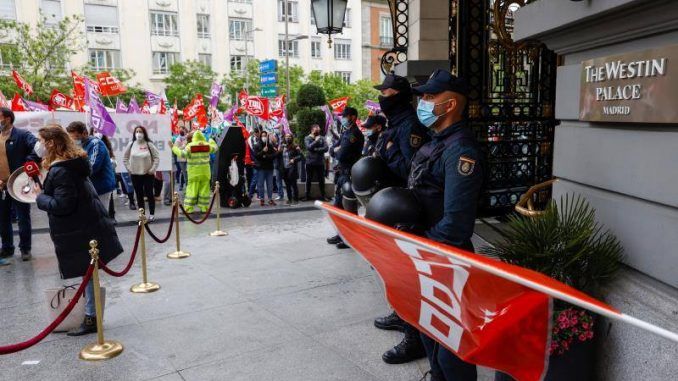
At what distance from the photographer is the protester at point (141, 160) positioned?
10492 millimetres

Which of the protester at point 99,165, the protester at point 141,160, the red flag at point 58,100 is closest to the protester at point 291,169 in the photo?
the protester at point 141,160

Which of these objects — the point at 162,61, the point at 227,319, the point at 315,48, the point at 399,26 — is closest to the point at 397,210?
the point at 227,319

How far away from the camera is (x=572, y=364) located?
3.11 meters

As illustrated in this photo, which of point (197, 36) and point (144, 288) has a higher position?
point (197, 36)

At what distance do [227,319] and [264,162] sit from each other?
26.0 feet

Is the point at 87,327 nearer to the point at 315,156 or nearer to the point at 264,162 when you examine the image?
the point at 264,162

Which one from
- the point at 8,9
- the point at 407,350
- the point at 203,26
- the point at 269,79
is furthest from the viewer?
the point at 203,26

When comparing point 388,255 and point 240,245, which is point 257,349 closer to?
point 388,255

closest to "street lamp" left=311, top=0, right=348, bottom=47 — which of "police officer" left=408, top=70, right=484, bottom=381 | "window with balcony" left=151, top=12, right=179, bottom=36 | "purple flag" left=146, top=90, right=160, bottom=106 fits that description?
"police officer" left=408, top=70, right=484, bottom=381

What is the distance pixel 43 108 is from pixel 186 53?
35.2 m

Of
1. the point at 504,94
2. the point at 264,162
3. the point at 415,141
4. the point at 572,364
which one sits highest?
the point at 504,94

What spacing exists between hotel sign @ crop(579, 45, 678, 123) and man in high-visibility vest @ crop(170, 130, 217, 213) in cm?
934

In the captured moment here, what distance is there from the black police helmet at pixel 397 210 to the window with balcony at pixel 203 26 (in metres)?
49.6

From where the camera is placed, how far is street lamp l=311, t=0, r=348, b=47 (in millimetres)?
8102
